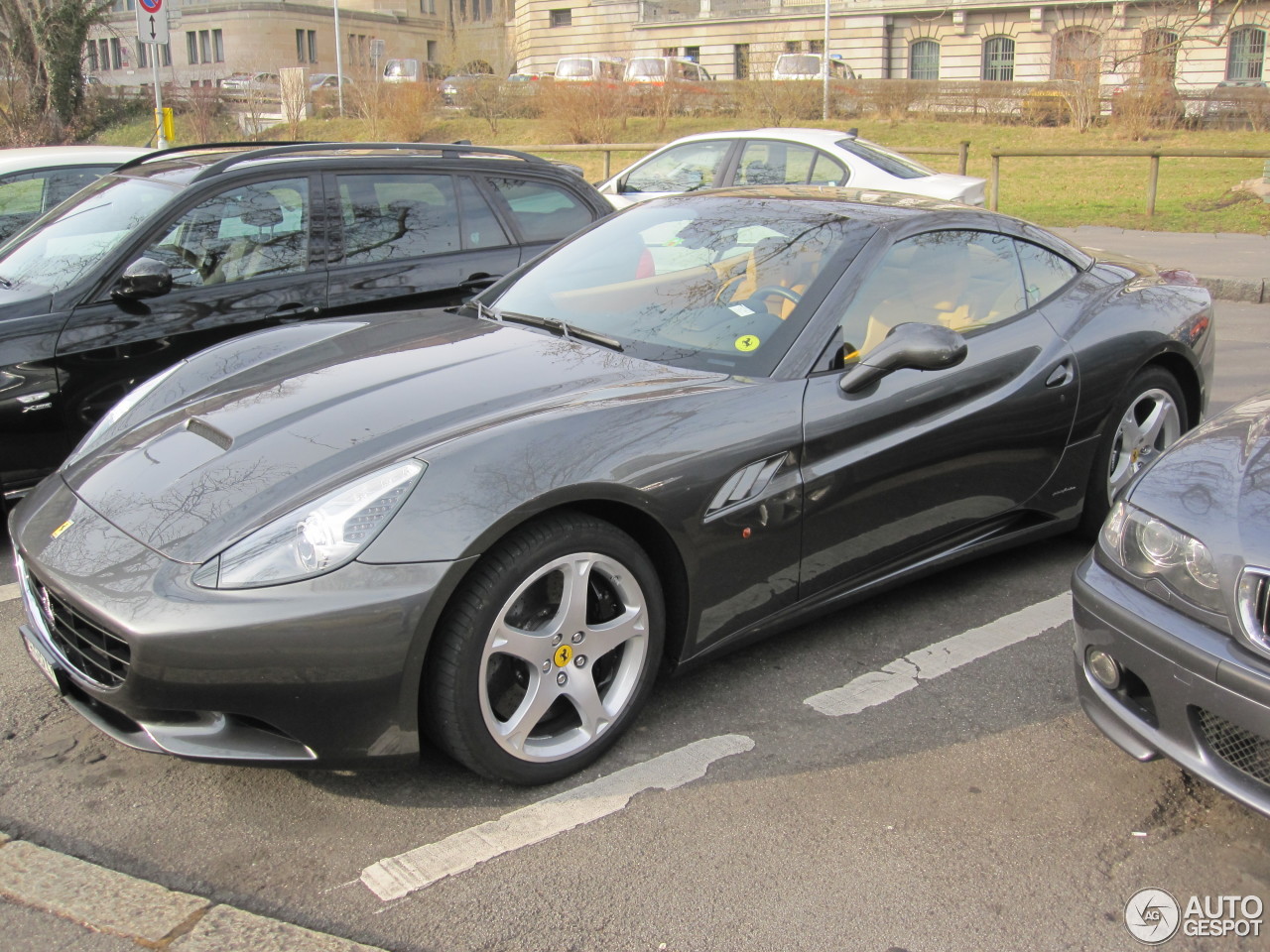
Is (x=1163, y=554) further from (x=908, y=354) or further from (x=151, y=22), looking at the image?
(x=151, y=22)

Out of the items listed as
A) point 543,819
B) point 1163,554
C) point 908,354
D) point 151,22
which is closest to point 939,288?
point 908,354

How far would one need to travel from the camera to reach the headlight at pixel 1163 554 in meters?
2.56

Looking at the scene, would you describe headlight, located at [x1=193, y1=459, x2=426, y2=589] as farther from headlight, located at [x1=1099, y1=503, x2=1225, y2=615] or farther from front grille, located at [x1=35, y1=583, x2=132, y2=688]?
headlight, located at [x1=1099, y1=503, x2=1225, y2=615]

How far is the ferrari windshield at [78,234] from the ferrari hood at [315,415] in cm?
152

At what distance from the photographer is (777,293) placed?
3.71 metres

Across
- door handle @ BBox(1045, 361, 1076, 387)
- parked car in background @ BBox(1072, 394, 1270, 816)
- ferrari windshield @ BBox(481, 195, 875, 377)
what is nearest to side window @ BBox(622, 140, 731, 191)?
ferrari windshield @ BBox(481, 195, 875, 377)

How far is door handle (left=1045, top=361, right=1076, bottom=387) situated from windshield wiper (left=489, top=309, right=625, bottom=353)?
1.58 meters

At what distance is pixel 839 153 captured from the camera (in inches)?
444

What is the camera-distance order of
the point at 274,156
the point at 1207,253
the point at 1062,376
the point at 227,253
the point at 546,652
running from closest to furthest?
the point at 546,652
the point at 1062,376
the point at 227,253
the point at 274,156
the point at 1207,253

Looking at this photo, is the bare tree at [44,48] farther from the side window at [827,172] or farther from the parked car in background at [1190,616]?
the parked car in background at [1190,616]

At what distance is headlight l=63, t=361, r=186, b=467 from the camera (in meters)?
3.48

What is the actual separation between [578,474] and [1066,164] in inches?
888

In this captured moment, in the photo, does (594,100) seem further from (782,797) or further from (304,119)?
(782,797)

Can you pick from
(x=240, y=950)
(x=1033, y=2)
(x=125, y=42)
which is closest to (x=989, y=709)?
(x=240, y=950)
